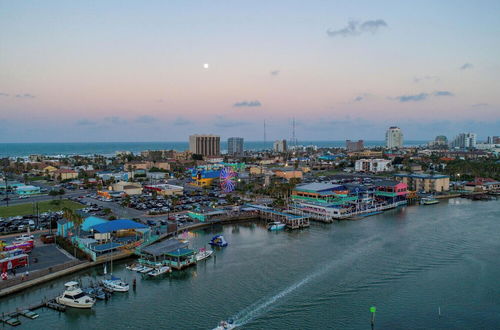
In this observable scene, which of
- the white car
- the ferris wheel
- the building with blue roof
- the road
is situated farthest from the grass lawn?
the building with blue roof

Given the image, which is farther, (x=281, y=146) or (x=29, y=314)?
(x=281, y=146)

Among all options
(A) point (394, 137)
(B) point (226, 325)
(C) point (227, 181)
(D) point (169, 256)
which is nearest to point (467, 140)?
(A) point (394, 137)

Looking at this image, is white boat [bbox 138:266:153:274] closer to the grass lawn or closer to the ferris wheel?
the grass lawn

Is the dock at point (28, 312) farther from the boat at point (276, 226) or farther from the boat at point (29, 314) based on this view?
the boat at point (276, 226)

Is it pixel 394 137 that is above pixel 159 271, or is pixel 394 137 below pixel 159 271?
above

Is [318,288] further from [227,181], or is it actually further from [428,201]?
[428,201]

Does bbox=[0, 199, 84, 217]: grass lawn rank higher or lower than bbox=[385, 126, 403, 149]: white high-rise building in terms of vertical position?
lower

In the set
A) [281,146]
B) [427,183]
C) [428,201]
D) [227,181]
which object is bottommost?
[428,201]
